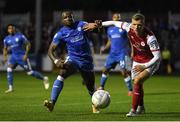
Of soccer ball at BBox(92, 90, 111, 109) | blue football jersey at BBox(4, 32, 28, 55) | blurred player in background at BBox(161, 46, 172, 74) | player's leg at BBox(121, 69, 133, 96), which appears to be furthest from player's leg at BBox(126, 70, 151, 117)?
blurred player in background at BBox(161, 46, 172, 74)

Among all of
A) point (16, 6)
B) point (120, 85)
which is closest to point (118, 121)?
point (120, 85)

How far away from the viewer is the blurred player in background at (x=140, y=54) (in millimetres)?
15133

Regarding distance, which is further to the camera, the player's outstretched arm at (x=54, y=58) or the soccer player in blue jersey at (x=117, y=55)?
the soccer player in blue jersey at (x=117, y=55)

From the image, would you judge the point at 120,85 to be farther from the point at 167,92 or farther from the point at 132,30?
the point at 132,30

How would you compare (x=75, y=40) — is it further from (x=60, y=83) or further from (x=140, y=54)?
(x=140, y=54)

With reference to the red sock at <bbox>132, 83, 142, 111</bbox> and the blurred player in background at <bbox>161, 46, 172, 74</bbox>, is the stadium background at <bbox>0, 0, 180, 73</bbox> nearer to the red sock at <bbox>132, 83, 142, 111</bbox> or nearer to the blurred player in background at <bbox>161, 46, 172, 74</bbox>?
the blurred player in background at <bbox>161, 46, 172, 74</bbox>

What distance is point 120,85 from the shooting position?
27.2 meters

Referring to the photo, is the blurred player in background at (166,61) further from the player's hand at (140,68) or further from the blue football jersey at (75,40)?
the player's hand at (140,68)

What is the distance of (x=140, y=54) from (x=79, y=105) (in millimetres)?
3117

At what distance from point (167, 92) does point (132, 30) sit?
7.94 meters

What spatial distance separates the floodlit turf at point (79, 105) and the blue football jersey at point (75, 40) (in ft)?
4.29

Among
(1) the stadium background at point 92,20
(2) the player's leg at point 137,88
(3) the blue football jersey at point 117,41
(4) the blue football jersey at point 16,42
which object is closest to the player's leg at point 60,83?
(2) the player's leg at point 137,88

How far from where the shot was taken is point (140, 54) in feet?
51.2

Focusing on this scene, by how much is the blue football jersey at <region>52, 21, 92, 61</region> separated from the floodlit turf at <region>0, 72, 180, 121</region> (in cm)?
131
